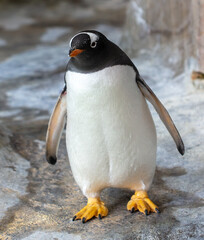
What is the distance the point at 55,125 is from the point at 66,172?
534 mm

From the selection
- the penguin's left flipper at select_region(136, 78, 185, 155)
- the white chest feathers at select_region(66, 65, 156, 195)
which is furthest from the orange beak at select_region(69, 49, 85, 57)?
the penguin's left flipper at select_region(136, 78, 185, 155)

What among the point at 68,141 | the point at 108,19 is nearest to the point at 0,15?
the point at 108,19

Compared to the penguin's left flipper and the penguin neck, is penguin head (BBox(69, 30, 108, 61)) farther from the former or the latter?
the penguin's left flipper

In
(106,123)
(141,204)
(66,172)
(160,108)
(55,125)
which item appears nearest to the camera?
(106,123)

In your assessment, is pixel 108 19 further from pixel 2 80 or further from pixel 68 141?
pixel 68 141

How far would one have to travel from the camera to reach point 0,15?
883 centimetres

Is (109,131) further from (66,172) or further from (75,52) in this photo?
(66,172)

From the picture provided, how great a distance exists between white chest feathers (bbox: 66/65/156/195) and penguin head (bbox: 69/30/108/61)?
0.09m

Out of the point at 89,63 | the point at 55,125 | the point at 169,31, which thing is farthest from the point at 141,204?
the point at 169,31

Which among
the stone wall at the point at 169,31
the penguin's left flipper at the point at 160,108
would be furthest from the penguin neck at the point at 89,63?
the stone wall at the point at 169,31

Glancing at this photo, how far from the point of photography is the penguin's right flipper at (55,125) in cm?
249

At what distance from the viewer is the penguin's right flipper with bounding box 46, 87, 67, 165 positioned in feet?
8.18

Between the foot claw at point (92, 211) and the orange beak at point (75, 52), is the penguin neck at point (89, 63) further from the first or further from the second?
the foot claw at point (92, 211)

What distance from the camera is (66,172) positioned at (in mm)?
2992
